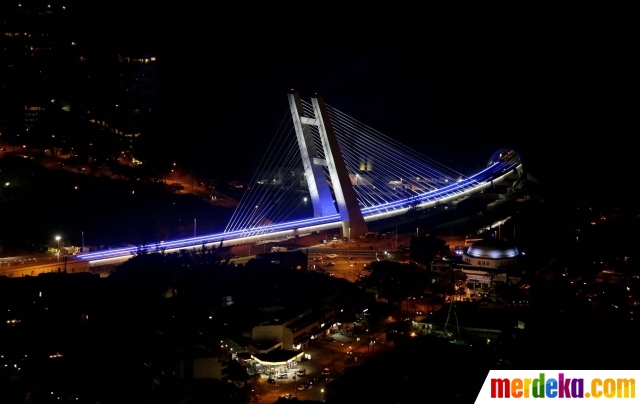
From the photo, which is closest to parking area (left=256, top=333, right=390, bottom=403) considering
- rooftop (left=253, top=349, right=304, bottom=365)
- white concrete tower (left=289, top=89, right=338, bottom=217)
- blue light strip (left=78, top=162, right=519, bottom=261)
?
rooftop (left=253, top=349, right=304, bottom=365)

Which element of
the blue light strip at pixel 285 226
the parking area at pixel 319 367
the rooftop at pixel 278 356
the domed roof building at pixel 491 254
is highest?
the blue light strip at pixel 285 226

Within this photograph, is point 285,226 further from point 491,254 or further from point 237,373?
point 237,373

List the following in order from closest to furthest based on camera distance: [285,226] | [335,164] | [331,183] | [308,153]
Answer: [335,164]
[285,226]
[308,153]
[331,183]

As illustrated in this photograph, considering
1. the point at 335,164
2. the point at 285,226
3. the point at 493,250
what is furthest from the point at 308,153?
the point at 493,250

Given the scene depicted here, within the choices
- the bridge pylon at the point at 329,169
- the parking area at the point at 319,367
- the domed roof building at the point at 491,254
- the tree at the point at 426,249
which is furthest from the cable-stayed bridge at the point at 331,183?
the parking area at the point at 319,367

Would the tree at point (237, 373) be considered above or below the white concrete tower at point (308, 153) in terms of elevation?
below

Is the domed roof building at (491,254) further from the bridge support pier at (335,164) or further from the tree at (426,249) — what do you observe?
the bridge support pier at (335,164)

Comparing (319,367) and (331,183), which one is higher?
(331,183)

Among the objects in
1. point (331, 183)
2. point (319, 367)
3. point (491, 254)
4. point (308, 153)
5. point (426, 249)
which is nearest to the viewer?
point (319, 367)
